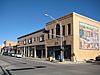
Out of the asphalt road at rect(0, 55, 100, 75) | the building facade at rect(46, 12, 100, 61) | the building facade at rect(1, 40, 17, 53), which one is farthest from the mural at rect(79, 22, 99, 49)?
the building facade at rect(1, 40, 17, 53)

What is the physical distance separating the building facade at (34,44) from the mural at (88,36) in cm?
1480

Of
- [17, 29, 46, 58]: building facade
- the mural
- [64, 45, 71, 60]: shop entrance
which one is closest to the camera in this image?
[64, 45, 71, 60]: shop entrance

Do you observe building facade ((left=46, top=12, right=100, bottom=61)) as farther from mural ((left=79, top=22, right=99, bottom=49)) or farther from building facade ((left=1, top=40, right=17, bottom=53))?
building facade ((left=1, top=40, right=17, bottom=53))

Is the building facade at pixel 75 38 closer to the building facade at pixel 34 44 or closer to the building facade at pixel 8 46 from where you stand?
the building facade at pixel 34 44

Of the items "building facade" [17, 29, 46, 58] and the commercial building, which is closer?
the commercial building

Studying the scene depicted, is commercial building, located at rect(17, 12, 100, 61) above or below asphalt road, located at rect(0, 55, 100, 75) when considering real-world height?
above

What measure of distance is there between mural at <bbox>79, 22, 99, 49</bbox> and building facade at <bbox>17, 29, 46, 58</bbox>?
14.8m

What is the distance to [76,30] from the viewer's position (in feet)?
134

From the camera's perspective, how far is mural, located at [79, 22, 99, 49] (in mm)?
42584

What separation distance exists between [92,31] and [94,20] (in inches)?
135

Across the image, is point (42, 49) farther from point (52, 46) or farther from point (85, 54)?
point (85, 54)

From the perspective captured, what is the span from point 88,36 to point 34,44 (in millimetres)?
23264

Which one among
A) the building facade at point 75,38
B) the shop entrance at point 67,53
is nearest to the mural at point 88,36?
the building facade at point 75,38

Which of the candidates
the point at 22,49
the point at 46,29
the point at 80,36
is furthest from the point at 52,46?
the point at 22,49
